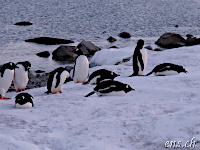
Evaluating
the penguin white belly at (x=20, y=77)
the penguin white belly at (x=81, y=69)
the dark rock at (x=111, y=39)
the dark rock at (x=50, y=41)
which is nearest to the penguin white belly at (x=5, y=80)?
the penguin white belly at (x=20, y=77)

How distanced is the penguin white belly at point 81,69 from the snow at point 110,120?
244 cm

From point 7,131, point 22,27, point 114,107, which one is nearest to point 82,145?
point 7,131

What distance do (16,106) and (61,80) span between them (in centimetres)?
205

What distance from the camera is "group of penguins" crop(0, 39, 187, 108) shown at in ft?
22.8

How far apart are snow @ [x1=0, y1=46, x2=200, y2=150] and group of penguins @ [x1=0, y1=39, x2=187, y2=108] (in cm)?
21

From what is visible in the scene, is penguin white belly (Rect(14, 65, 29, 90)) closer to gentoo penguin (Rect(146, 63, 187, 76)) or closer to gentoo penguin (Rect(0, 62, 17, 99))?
gentoo penguin (Rect(0, 62, 17, 99))

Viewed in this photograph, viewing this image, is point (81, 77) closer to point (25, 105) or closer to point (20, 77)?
point (20, 77)

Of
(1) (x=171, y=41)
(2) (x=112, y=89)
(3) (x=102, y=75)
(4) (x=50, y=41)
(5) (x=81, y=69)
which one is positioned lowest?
(2) (x=112, y=89)

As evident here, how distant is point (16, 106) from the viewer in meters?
6.64

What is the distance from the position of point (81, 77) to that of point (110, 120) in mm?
5114

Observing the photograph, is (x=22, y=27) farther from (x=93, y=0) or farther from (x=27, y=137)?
(x=93, y=0)

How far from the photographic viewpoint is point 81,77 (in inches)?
397

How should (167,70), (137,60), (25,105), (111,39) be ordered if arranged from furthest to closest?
(111,39) < (137,60) < (167,70) < (25,105)

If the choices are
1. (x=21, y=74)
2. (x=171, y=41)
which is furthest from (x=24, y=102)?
(x=171, y=41)
